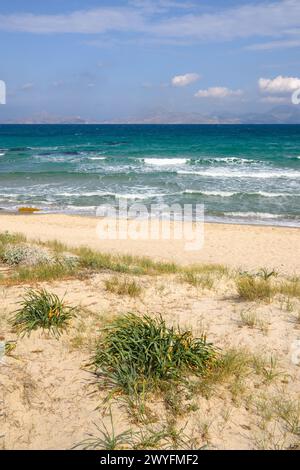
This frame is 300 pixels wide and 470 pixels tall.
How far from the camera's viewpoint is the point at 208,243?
49.5 ft

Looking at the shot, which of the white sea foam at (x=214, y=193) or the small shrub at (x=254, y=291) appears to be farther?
the white sea foam at (x=214, y=193)

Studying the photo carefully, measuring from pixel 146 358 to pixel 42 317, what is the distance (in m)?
1.75

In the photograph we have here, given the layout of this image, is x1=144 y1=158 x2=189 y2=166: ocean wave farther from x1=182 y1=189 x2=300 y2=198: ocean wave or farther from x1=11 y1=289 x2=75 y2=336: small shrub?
x1=11 y1=289 x2=75 y2=336: small shrub

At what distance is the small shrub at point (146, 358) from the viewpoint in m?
3.87

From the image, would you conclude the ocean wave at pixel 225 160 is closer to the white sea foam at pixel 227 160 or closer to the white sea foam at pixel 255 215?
the white sea foam at pixel 227 160

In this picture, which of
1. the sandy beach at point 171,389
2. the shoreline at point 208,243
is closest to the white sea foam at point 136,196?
the shoreline at point 208,243

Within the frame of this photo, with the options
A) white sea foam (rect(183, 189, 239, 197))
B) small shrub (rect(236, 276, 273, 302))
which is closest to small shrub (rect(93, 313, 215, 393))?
small shrub (rect(236, 276, 273, 302))

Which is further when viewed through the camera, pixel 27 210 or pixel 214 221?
pixel 27 210

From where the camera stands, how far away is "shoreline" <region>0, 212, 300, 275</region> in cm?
1308

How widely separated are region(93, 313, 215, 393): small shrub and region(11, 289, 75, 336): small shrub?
0.84m

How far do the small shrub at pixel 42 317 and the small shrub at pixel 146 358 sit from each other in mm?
836

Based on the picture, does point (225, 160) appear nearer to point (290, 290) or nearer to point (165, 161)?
point (165, 161)

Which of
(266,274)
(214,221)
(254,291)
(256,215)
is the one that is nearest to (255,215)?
(256,215)

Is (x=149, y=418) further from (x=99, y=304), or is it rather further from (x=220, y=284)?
(x=220, y=284)
